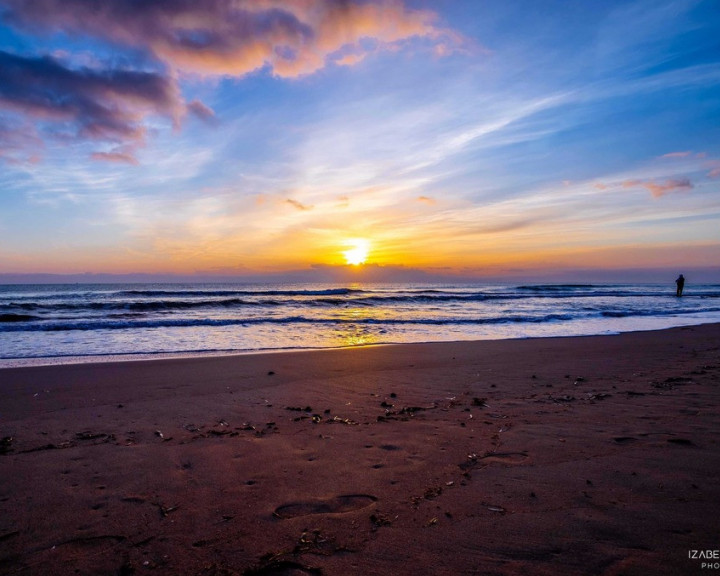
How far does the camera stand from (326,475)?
11.6 ft

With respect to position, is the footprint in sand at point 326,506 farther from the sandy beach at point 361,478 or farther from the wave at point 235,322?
the wave at point 235,322

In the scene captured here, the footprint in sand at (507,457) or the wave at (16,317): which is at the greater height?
the footprint in sand at (507,457)

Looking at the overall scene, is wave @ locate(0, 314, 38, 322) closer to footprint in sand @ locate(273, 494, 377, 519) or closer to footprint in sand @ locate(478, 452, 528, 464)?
footprint in sand @ locate(273, 494, 377, 519)

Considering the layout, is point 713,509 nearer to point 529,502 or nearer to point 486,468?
point 529,502

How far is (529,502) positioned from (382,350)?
8635 mm

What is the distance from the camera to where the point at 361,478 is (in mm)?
3461

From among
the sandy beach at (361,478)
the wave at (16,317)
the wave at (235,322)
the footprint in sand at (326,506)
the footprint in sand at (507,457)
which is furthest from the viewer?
the wave at (16,317)

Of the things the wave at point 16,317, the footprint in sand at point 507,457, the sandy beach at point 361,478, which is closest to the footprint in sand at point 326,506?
the sandy beach at point 361,478

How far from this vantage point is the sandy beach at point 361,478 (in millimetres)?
2463

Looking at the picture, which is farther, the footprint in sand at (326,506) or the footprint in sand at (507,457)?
the footprint in sand at (507,457)

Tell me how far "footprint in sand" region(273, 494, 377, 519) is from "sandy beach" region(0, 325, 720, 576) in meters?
0.01

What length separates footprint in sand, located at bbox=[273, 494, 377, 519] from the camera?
2933 millimetres

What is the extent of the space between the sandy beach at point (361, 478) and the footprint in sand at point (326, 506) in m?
0.01

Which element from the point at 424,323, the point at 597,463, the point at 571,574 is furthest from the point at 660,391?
the point at 424,323
